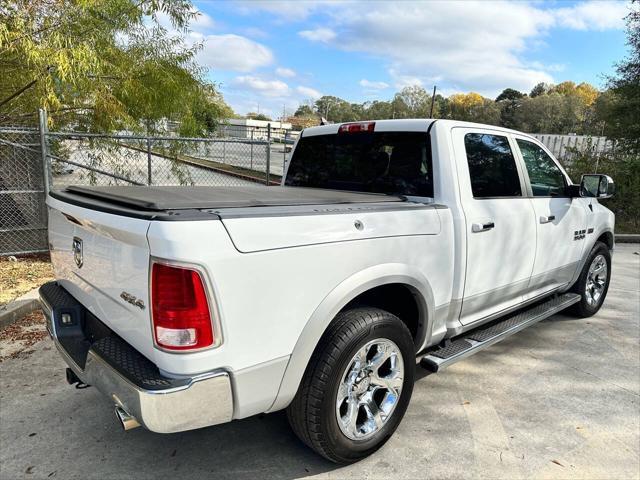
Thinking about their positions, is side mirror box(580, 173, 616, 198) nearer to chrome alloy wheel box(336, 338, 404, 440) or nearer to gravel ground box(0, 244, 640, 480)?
gravel ground box(0, 244, 640, 480)

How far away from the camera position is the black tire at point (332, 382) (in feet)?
7.68

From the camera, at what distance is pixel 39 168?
6.41 metres

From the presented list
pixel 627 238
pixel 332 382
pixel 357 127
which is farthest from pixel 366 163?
pixel 627 238

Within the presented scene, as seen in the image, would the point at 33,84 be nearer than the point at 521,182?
No

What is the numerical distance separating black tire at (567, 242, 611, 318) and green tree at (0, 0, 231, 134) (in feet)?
19.6

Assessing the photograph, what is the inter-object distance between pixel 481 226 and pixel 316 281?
1.49 metres

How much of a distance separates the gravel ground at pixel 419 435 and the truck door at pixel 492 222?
632 mm

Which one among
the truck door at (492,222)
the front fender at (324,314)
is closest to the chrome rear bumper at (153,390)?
the front fender at (324,314)

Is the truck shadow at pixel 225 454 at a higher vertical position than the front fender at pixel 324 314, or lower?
lower

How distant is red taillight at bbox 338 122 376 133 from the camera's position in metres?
3.58

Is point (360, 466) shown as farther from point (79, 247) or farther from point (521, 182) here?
point (521, 182)

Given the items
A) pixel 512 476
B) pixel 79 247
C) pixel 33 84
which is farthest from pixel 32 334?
pixel 512 476

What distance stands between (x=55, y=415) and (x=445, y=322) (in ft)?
8.63

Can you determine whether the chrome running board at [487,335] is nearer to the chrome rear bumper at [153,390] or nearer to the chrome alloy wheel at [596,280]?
the chrome alloy wheel at [596,280]
